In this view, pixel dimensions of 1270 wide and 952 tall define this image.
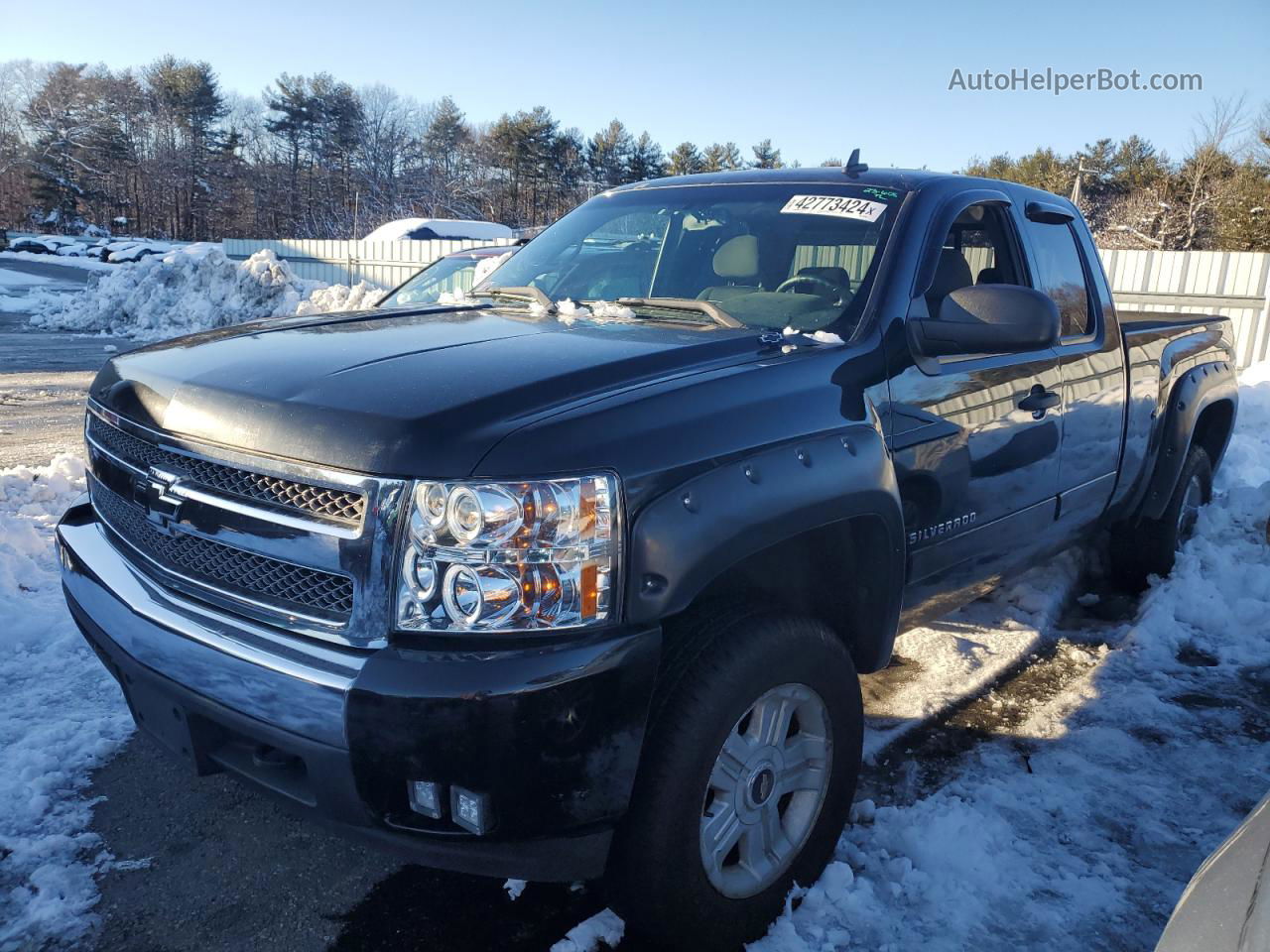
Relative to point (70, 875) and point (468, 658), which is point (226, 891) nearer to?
point (70, 875)

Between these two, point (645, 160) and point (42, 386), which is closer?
point (42, 386)

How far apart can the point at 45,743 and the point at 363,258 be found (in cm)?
2035

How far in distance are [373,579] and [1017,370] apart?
236 centimetres

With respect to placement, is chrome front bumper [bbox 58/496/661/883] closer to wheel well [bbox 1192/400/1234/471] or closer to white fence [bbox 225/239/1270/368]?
wheel well [bbox 1192/400/1234/471]

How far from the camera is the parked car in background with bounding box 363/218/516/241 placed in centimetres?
2703

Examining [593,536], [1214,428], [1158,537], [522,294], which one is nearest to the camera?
[593,536]

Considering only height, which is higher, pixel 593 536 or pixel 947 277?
pixel 947 277

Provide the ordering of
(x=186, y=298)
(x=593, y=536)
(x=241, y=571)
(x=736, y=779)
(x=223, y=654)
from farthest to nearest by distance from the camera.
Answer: (x=186, y=298)
(x=736, y=779)
(x=241, y=571)
(x=223, y=654)
(x=593, y=536)

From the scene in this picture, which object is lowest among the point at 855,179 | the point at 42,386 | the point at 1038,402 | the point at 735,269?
the point at 42,386

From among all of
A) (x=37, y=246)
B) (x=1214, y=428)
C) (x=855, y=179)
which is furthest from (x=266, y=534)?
(x=37, y=246)

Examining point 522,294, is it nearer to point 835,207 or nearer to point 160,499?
point 835,207

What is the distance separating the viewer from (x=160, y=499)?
228 cm

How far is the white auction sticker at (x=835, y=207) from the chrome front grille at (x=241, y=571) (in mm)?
2074

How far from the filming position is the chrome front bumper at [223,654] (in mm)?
1868
